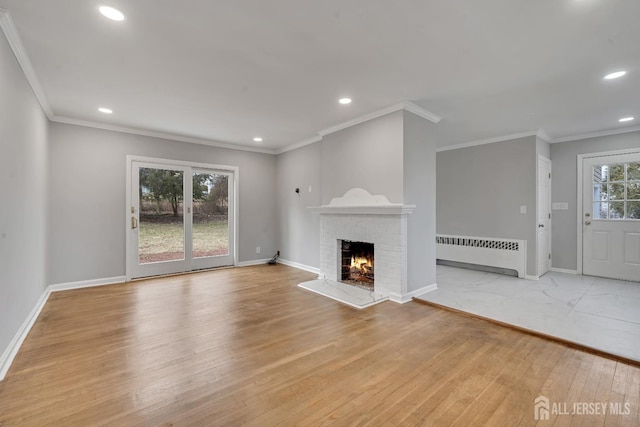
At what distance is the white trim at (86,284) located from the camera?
412 cm

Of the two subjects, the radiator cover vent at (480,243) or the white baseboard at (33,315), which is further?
the radiator cover vent at (480,243)

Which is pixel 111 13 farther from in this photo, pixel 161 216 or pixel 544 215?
pixel 544 215

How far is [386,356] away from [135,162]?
4857 mm

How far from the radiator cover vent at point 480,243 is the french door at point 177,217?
440 cm

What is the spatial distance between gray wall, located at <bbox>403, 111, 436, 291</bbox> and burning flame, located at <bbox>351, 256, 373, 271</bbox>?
2.56 ft

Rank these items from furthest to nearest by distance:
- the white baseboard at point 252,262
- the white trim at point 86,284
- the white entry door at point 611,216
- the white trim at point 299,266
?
1. the white baseboard at point 252,262
2. the white trim at point 299,266
3. the white entry door at point 611,216
4. the white trim at point 86,284

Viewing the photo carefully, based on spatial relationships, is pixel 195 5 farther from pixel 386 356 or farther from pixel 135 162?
pixel 135 162

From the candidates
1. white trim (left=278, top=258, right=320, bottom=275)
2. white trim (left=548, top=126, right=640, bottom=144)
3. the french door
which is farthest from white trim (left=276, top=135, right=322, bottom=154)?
white trim (left=548, top=126, right=640, bottom=144)

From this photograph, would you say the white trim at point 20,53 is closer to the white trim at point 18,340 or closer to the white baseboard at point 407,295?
the white trim at point 18,340

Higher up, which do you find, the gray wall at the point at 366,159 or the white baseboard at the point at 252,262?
the gray wall at the point at 366,159

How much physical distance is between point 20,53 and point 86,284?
327 cm

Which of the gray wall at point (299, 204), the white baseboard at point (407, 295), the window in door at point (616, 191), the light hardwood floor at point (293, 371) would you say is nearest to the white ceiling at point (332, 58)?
the window in door at point (616, 191)

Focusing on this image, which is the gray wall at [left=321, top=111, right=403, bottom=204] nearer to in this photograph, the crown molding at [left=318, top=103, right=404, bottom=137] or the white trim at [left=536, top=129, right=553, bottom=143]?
the crown molding at [left=318, top=103, right=404, bottom=137]

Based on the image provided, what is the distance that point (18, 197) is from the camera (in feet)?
8.41
